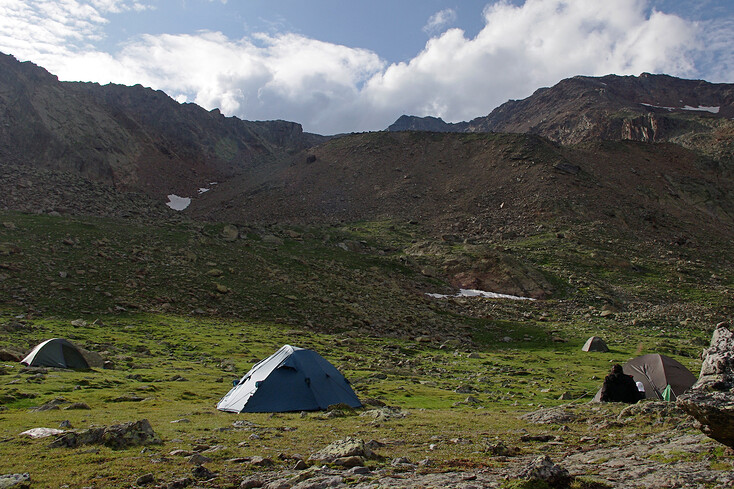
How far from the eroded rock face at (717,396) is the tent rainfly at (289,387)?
1099 cm

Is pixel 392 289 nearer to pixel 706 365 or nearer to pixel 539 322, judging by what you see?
pixel 539 322

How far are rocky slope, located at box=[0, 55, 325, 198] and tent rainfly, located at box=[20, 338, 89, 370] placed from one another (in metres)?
54.9

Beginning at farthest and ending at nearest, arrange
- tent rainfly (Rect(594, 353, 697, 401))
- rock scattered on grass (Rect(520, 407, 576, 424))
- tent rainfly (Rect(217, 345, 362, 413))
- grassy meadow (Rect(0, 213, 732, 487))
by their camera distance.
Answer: tent rainfly (Rect(594, 353, 697, 401)) → tent rainfly (Rect(217, 345, 362, 413)) → rock scattered on grass (Rect(520, 407, 576, 424)) → grassy meadow (Rect(0, 213, 732, 487))

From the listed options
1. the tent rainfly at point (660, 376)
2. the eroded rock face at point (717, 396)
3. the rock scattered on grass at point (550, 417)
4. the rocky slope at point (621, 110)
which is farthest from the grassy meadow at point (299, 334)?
the rocky slope at point (621, 110)

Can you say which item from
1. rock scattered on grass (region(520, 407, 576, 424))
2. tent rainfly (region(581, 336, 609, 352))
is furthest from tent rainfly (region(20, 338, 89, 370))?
tent rainfly (region(581, 336, 609, 352))

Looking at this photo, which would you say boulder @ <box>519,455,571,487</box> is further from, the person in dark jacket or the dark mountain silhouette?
the dark mountain silhouette

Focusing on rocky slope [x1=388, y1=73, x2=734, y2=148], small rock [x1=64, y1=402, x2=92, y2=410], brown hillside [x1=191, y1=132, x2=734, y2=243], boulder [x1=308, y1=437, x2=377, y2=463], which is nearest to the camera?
boulder [x1=308, y1=437, x2=377, y2=463]

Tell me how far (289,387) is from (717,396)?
12055mm

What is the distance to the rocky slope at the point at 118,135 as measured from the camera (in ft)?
249

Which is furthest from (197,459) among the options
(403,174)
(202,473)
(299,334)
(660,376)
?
(403,174)

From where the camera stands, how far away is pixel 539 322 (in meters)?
37.7

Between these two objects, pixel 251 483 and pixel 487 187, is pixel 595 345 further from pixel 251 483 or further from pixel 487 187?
pixel 487 187

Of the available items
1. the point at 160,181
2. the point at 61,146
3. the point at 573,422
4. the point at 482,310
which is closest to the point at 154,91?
the point at 160,181

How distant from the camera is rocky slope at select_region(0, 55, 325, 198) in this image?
2982 inches
